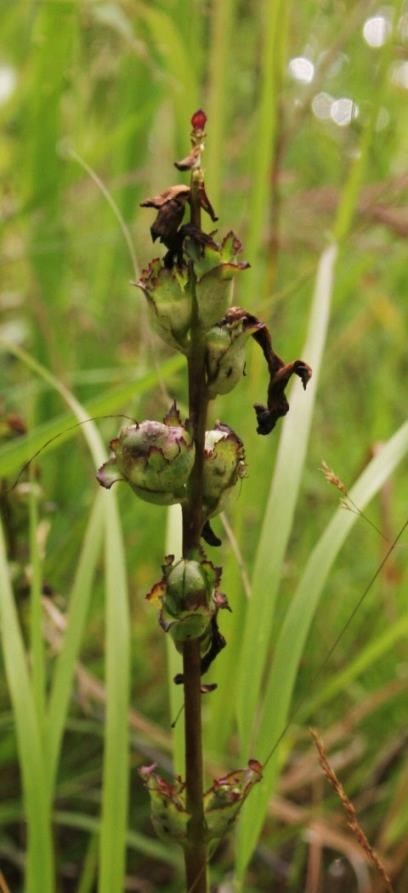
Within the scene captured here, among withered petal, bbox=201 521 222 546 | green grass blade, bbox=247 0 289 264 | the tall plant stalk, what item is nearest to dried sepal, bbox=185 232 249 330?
the tall plant stalk

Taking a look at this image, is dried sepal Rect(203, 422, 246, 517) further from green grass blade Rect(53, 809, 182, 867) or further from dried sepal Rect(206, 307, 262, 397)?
green grass blade Rect(53, 809, 182, 867)

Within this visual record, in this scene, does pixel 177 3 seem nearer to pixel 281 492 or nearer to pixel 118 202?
pixel 118 202

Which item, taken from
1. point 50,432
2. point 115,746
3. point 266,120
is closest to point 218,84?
point 266,120

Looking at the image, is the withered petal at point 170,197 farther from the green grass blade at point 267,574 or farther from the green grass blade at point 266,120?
the green grass blade at point 266,120

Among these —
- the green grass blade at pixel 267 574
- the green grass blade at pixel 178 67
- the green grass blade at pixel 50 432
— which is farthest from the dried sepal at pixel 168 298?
the green grass blade at pixel 178 67

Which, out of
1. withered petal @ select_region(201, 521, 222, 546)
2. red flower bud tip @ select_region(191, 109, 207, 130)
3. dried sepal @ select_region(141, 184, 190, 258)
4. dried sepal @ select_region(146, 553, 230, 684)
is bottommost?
dried sepal @ select_region(146, 553, 230, 684)

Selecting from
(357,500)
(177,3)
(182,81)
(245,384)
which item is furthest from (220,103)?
(357,500)
